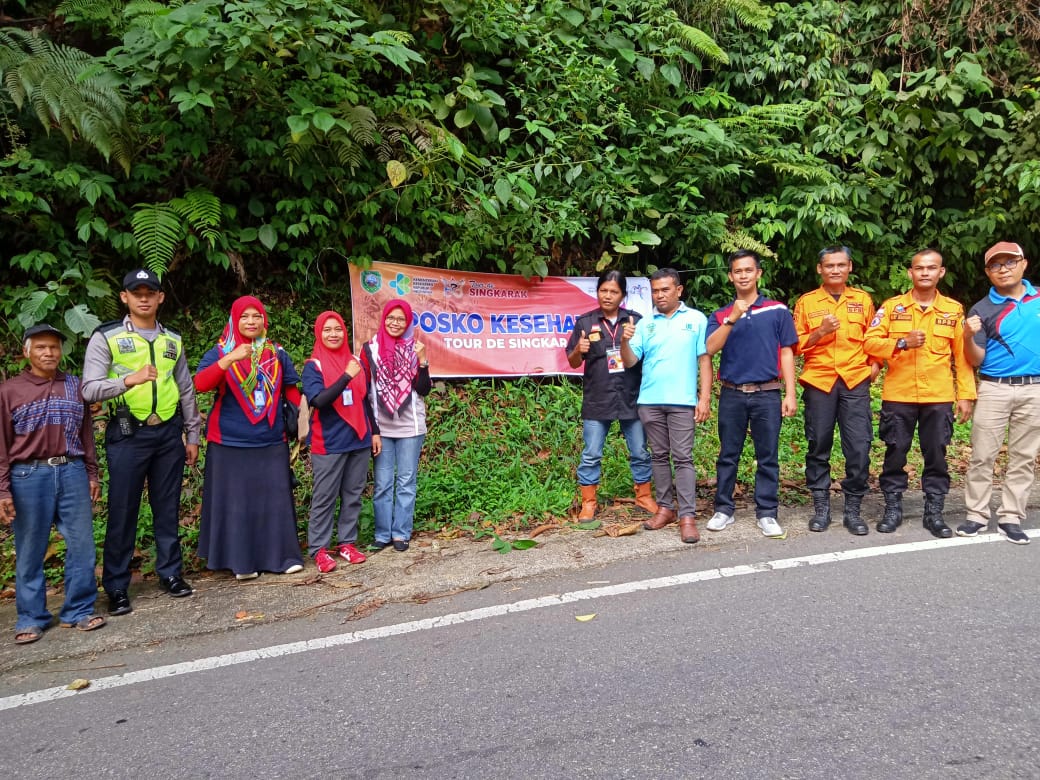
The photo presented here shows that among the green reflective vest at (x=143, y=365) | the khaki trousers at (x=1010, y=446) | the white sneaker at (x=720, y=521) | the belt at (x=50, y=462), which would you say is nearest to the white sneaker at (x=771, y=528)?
the white sneaker at (x=720, y=521)

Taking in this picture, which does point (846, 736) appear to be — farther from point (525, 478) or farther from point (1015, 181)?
point (1015, 181)

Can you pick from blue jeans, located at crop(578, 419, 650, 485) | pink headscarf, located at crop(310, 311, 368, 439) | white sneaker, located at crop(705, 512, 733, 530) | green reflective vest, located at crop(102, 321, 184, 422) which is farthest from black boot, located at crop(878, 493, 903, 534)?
green reflective vest, located at crop(102, 321, 184, 422)

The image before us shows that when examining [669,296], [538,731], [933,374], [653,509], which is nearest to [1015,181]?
[933,374]

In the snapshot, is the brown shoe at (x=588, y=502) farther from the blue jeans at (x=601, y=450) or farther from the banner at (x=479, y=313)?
the banner at (x=479, y=313)

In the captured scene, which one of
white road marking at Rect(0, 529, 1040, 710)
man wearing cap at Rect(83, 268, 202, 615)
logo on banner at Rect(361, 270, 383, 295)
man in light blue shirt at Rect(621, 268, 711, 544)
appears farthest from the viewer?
logo on banner at Rect(361, 270, 383, 295)

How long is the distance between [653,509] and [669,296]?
1.65 metres

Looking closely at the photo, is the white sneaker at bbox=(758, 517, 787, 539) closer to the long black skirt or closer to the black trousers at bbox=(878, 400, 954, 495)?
the black trousers at bbox=(878, 400, 954, 495)

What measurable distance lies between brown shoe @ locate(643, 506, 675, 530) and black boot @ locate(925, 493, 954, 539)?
1779 millimetres

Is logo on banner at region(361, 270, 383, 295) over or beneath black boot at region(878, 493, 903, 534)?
over

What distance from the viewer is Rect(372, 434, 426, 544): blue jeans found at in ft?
17.3

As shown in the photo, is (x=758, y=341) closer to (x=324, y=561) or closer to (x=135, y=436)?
(x=324, y=561)

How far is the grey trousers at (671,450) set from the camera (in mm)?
5301

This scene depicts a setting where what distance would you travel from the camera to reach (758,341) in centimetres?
527

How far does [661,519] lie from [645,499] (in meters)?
0.33
